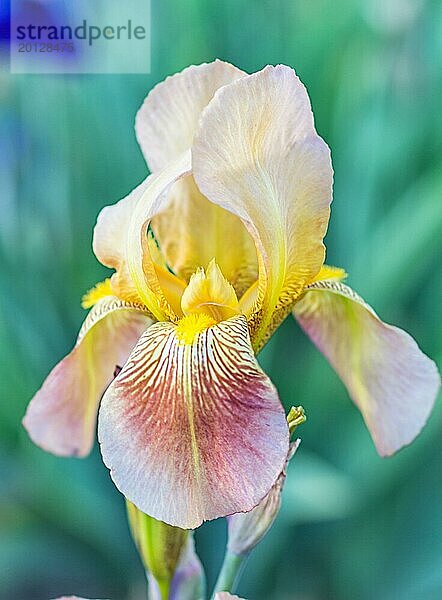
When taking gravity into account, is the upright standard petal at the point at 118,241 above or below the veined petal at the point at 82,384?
above

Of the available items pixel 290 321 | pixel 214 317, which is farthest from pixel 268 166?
pixel 290 321

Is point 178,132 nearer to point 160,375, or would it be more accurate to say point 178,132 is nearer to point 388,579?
point 160,375

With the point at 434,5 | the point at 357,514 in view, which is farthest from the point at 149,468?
the point at 434,5

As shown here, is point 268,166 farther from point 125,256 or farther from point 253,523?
point 253,523

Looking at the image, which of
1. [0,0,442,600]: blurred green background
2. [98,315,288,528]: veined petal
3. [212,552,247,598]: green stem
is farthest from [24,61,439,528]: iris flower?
[0,0,442,600]: blurred green background

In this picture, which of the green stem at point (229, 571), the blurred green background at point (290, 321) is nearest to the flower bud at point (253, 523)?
the green stem at point (229, 571)

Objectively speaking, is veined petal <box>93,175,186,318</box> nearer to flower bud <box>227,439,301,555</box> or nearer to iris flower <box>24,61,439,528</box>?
iris flower <box>24,61,439,528</box>

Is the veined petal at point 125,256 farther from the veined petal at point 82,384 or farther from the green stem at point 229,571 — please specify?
the green stem at point 229,571
